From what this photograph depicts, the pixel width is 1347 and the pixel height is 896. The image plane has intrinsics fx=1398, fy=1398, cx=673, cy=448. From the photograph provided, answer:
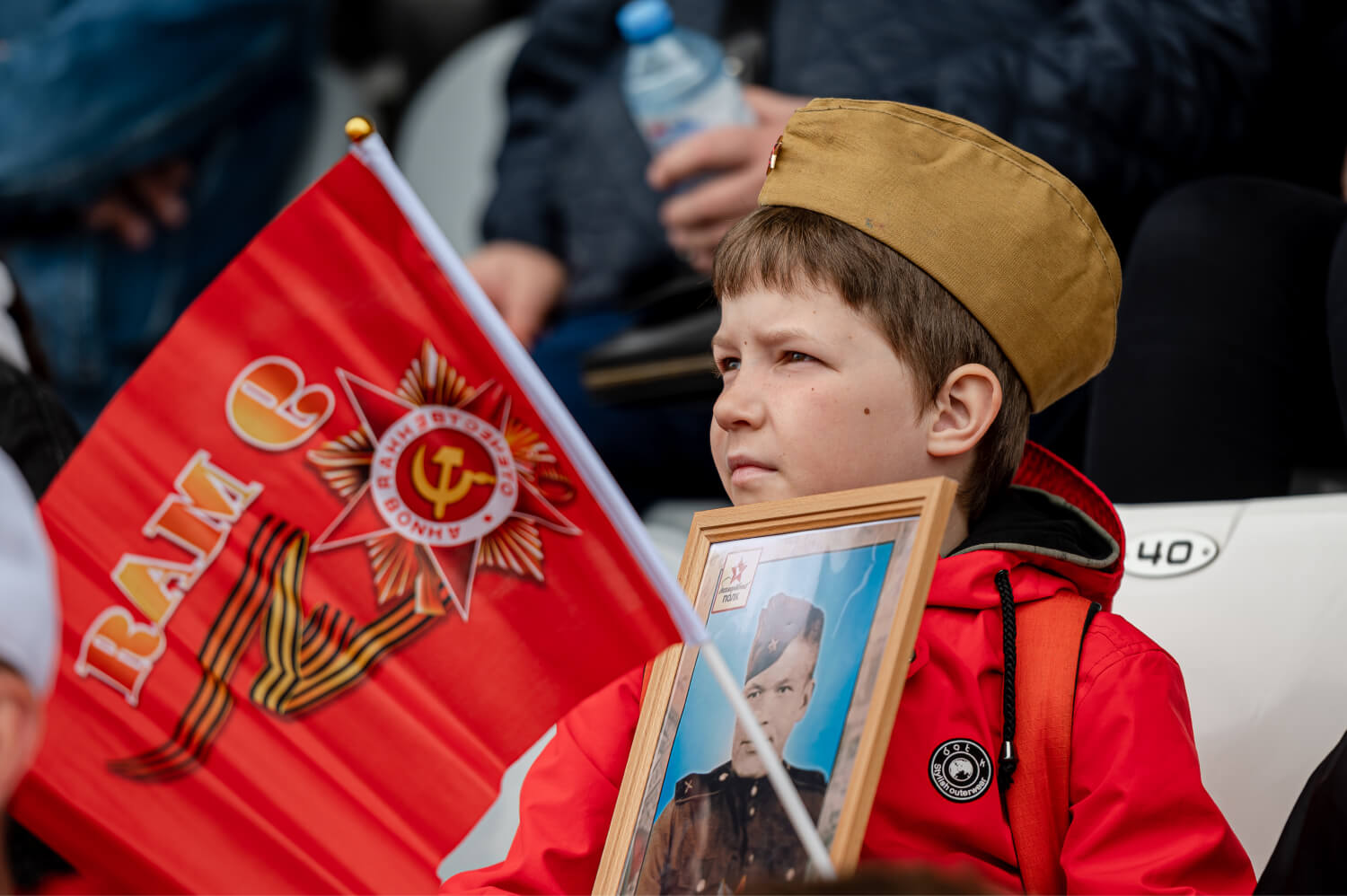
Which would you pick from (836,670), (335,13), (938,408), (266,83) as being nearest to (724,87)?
(938,408)

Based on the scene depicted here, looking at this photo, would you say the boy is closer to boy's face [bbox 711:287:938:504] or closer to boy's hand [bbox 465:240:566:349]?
boy's face [bbox 711:287:938:504]

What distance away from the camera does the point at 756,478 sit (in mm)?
1109

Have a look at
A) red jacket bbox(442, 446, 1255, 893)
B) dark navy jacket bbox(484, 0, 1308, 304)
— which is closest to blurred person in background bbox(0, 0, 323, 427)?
dark navy jacket bbox(484, 0, 1308, 304)

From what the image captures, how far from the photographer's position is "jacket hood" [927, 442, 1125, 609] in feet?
3.63

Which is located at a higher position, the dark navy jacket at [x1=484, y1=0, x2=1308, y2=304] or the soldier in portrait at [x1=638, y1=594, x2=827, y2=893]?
the soldier in portrait at [x1=638, y1=594, x2=827, y2=893]

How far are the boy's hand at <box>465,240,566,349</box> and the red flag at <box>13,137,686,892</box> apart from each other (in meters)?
1.41

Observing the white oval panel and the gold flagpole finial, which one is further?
the white oval panel

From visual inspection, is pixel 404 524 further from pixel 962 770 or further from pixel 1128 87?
pixel 1128 87

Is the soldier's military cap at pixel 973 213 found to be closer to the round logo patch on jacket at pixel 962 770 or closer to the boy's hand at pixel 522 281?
the round logo patch on jacket at pixel 962 770

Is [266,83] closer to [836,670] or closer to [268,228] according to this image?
[268,228]

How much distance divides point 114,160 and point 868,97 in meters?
1.87

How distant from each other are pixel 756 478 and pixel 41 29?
2692 millimetres

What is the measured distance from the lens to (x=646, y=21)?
1.96 meters

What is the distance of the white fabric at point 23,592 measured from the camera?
0.74 metres
